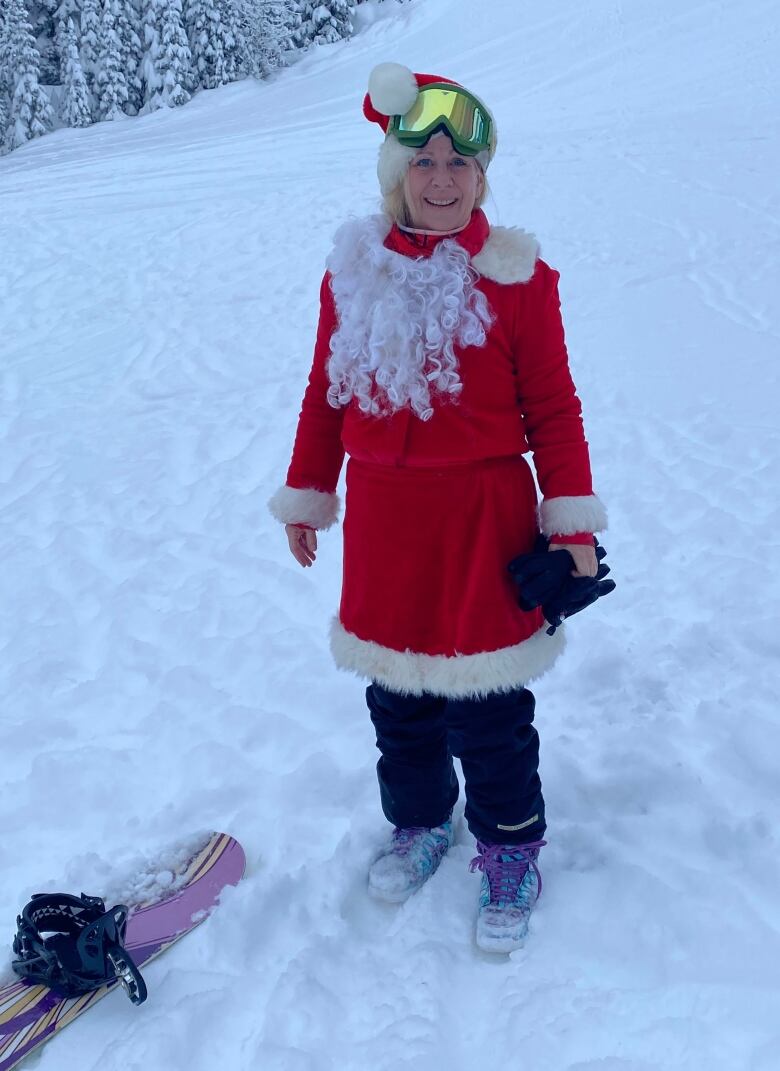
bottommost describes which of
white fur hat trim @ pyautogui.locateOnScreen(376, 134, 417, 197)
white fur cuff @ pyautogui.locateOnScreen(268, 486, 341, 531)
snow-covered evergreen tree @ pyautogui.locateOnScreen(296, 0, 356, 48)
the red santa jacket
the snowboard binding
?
the snowboard binding

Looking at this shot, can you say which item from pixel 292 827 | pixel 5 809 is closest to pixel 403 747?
pixel 292 827

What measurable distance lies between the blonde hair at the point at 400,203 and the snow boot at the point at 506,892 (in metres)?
1.69

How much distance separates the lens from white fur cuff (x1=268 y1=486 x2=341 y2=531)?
2484 mm

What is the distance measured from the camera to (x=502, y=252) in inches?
81.6

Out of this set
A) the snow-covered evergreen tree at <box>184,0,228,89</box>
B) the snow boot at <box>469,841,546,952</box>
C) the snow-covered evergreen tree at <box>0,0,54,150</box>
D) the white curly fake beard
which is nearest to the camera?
the white curly fake beard

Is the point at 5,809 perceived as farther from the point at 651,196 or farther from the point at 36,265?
the point at 651,196

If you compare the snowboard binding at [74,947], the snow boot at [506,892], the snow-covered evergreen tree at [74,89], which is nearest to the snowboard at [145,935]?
the snowboard binding at [74,947]

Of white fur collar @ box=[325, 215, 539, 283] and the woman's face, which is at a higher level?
the woman's face

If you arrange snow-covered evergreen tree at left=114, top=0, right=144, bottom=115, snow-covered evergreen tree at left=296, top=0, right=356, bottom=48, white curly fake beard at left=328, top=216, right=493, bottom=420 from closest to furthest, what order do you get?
white curly fake beard at left=328, top=216, right=493, bottom=420
snow-covered evergreen tree at left=114, top=0, right=144, bottom=115
snow-covered evergreen tree at left=296, top=0, right=356, bottom=48

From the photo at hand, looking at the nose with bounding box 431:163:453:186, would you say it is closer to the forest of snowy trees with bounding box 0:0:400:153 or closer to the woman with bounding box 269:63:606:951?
the woman with bounding box 269:63:606:951

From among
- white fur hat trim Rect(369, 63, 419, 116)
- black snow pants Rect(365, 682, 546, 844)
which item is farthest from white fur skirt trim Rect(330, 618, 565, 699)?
white fur hat trim Rect(369, 63, 419, 116)

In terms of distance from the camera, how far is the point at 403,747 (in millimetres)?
2559

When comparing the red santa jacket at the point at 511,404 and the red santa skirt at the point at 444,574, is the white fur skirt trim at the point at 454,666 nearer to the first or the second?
the red santa skirt at the point at 444,574

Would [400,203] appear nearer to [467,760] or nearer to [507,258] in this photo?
[507,258]
